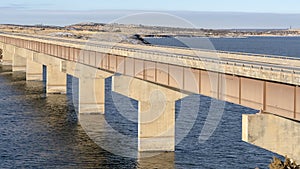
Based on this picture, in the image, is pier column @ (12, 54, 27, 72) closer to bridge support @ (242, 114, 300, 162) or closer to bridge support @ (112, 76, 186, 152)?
bridge support @ (112, 76, 186, 152)

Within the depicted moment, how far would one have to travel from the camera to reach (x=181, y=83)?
1457 inches

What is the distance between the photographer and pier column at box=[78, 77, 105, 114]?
65125 mm

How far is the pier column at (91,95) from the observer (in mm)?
65125

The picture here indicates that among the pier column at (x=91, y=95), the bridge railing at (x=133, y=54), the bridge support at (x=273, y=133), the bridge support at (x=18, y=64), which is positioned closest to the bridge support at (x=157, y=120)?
the bridge railing at (x=133, y=54)

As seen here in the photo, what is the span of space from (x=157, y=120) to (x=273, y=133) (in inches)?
781

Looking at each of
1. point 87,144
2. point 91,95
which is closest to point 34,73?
point 91,95

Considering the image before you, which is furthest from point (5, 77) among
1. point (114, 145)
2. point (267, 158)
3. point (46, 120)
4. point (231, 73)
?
point (231, 73)

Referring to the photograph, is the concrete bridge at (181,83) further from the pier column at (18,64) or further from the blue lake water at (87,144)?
the pier column at (18,64)

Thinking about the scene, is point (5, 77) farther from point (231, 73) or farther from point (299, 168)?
point (299, 168)

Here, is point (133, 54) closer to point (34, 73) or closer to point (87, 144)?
point (87, 144)

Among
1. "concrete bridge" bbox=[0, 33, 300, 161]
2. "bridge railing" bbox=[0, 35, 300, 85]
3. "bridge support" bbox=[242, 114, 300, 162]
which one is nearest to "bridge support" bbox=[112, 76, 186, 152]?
"concrete bridge" bbox=[0, 33, 300, 161]

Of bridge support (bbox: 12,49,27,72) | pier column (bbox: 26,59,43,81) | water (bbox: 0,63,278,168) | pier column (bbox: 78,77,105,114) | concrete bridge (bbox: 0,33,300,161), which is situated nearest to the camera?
concrete bridge (bbox: 0,33,300,161)

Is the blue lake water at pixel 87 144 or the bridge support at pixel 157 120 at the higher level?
the bridge support at pixel 157 120

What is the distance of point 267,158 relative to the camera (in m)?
42.2
